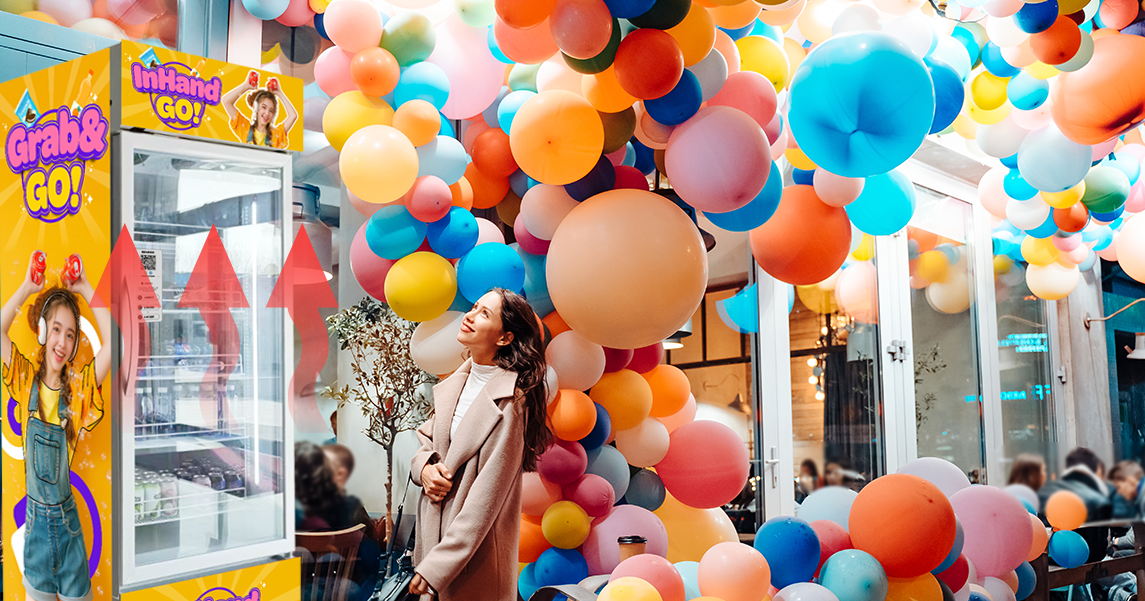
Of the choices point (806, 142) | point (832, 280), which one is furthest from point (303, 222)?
point (832, 280)

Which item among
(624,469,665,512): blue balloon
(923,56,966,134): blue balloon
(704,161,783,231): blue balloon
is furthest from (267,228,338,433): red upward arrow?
(923,56,966,134): blue balloon

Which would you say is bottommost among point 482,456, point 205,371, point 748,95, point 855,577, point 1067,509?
point 855,577

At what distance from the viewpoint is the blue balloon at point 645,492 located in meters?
2.80

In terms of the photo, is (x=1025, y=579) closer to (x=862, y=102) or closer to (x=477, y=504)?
(x=862, y=102)

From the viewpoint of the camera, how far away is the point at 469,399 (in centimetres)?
216

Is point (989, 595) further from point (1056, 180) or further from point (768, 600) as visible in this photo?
point (1056, 180)

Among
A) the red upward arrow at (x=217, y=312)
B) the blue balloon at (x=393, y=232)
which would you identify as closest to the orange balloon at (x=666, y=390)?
the blue balloon at (x=393, y=232)

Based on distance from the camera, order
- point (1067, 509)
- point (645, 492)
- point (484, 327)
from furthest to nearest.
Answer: point (645, 492)
point (484, 327)
point (1067, 509)

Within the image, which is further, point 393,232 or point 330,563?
point 330,563

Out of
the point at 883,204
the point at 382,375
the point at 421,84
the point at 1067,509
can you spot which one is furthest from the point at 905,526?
the point at 1067,509

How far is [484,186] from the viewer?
263cm

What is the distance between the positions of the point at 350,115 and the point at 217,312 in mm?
653

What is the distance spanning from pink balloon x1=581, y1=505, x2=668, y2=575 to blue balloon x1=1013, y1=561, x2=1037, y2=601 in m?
1.10

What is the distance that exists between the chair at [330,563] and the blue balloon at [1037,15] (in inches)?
96.4
